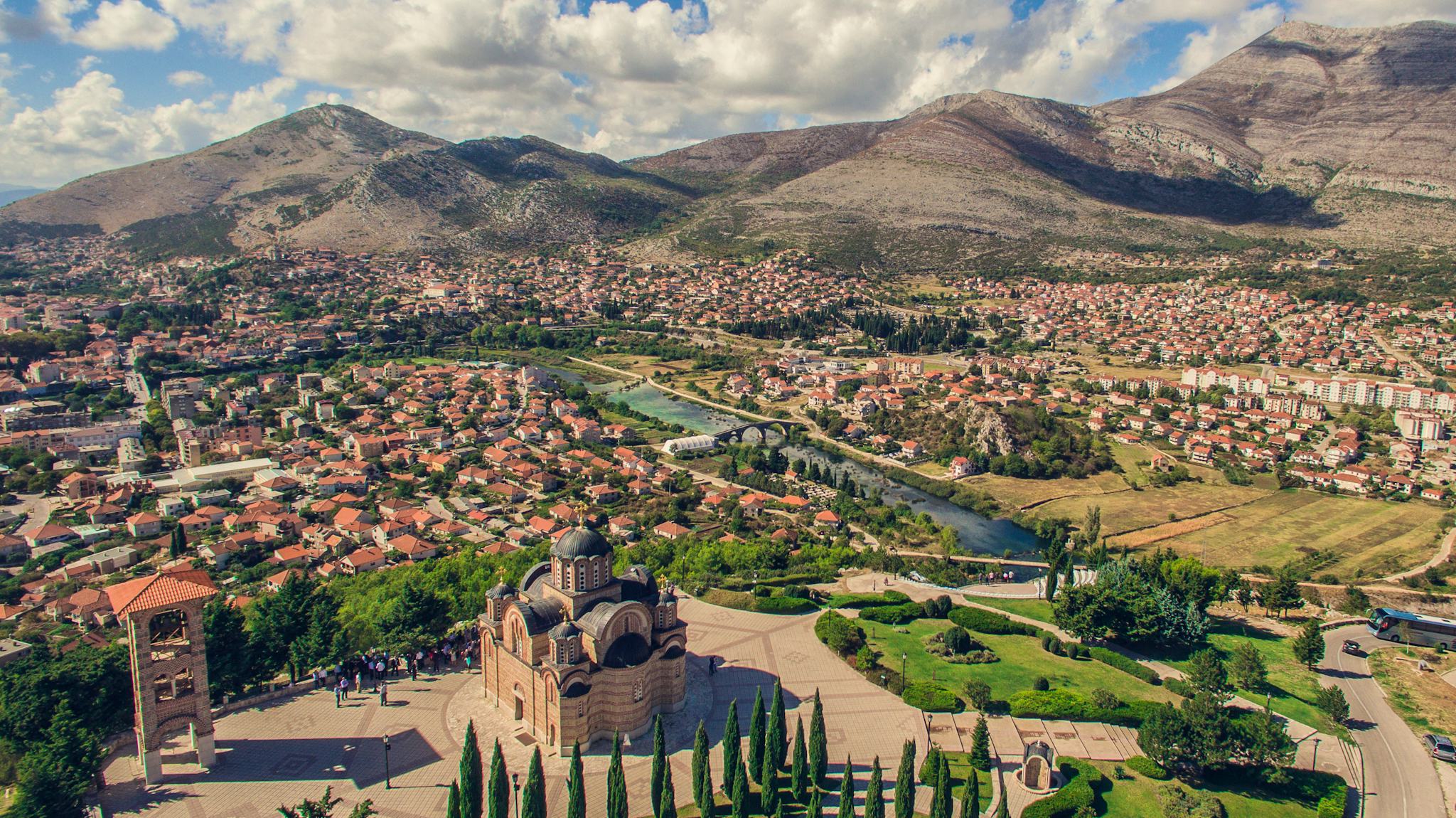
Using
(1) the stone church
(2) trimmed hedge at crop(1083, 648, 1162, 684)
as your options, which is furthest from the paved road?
(1) the stone church

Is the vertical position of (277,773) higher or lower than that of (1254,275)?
lower

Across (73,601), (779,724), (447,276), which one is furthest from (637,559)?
(447,276)

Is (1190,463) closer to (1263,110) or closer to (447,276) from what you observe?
(447,276)

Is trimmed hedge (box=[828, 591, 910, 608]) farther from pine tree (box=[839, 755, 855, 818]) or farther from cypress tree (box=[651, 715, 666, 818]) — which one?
cypress tree (box=[651, 715, 666, 818])

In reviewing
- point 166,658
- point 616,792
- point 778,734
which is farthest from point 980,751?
point 166,658

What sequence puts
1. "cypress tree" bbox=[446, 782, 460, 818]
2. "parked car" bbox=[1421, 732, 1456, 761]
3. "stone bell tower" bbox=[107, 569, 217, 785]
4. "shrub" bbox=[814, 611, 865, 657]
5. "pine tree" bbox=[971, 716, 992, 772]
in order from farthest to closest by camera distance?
1. "shrub" bbox=[814, 611, 865, 657]
2. "parked car" bbox=[1421, 732, 1456, 761]
3. "pine tree" bbox=[971, 716, 992, 772]
4. "stone bell tower" bbox=[107, 569, 217, 785]
5. "cypress tree" bbox=[446, 782, 460, 818]

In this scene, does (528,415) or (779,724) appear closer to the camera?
(779,724)
